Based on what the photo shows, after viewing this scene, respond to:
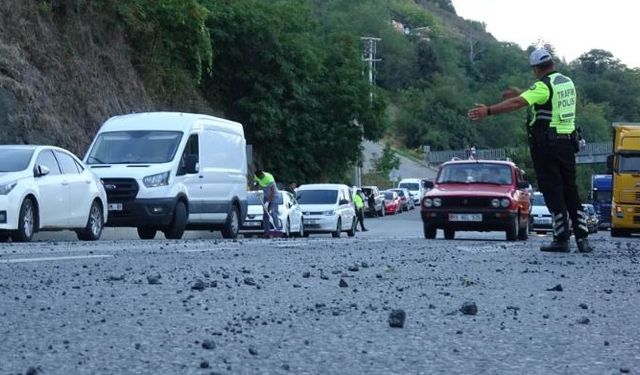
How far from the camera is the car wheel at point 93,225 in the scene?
2155cm

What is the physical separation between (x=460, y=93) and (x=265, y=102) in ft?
382

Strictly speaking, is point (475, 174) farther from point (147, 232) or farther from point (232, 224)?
point (147, 232)

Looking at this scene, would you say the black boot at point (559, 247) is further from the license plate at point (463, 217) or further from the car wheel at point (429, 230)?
the car wheel at point (429, 230)

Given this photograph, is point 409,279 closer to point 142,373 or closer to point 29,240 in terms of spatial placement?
point 142,373

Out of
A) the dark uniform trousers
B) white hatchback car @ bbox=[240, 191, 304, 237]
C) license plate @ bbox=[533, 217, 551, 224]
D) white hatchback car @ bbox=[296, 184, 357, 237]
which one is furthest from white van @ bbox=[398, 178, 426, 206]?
the dark uniform trousers

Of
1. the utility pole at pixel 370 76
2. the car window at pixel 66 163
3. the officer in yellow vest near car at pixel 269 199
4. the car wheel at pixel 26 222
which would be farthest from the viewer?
the utility pole at pixel 370 76

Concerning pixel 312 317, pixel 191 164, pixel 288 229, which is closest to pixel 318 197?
pixel 288 229

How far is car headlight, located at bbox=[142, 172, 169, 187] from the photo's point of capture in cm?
2392

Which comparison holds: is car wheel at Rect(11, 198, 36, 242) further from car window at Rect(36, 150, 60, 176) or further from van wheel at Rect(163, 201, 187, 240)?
van wheel at Rect(163, 201, 187, 240)

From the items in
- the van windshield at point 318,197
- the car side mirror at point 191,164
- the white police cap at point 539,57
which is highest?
the white police cap at point 539,57

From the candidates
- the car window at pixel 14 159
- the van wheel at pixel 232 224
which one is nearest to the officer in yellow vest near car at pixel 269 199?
the van wheel at pixel 232 224

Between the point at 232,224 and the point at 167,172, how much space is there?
340 centimetres

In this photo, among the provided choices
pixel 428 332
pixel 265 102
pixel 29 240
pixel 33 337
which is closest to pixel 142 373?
pixel 33 337

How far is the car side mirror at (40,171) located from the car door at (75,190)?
61 centimetres
